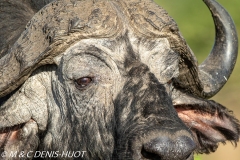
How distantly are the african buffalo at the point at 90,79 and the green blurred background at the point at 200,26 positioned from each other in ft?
23.8

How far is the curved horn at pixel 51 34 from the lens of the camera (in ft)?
21.0

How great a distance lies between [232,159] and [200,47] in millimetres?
5184

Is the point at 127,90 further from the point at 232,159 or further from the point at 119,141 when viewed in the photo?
the point at 232,159

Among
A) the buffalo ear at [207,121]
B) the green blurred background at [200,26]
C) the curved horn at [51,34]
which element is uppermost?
the curved horn at [51,34]

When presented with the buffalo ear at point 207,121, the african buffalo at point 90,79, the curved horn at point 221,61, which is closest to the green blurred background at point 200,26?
the buffalo ear at point 207,121

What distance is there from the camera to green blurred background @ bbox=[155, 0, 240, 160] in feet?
48.3

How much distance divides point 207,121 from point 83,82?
1.48 metres

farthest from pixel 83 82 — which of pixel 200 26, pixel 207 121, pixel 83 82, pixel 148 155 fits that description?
pixel 200 26

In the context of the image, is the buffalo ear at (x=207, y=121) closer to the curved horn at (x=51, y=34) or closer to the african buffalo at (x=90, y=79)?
the african buffalo at (x=90, y=79)

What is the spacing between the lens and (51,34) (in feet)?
21.0

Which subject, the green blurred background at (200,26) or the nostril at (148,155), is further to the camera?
the green blurred background at (200,26)

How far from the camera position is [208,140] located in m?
7.59

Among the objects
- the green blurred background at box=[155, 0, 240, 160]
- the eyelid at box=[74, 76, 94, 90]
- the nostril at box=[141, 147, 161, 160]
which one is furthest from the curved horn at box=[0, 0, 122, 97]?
the green blurred background at box=[155, 0, 240, 160]

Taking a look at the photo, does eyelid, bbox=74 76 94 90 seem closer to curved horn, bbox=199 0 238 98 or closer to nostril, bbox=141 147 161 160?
nostril, bbox=141 147 161 160
